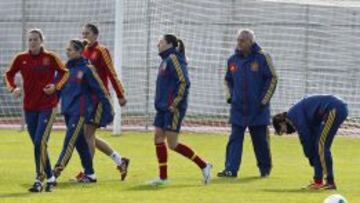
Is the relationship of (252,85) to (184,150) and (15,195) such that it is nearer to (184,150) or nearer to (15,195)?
(184,150)

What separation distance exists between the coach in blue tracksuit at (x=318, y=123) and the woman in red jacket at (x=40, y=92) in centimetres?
272

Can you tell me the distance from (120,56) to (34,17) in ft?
17.4

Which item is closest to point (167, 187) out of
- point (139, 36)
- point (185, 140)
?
point (185, 140)

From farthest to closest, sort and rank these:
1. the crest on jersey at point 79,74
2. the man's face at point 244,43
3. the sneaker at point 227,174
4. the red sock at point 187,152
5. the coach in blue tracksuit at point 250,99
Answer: the coach in blue tracksuit at point 250,99
the sneaker at point 227,174
the man's face at point 244,43
the red sock at point 187,152
the crest on jersey at point 79,74

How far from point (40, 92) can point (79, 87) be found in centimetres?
122

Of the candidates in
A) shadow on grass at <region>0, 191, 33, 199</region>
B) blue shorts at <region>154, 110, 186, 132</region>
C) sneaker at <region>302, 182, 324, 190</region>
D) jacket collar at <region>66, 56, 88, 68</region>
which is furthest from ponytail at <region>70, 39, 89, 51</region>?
sneaker at <region>302, 182, 324, 190</region>

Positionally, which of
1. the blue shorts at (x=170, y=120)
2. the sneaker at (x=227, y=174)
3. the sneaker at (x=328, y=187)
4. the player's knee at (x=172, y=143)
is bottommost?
the sneaker at (x=227, y=174)

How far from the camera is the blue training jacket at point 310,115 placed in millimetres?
14422

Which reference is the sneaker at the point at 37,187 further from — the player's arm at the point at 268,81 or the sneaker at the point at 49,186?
the player's arm at the point at 268,81

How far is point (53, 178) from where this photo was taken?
47.7 ft

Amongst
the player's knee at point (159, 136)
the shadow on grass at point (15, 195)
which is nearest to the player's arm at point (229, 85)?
the player's knee at point (159, 136)

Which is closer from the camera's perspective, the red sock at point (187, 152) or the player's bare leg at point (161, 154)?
the player's bare leg at point (161, 154)

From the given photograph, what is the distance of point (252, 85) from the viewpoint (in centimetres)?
1702

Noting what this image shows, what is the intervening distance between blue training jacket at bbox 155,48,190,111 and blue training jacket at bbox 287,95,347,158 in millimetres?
1480
